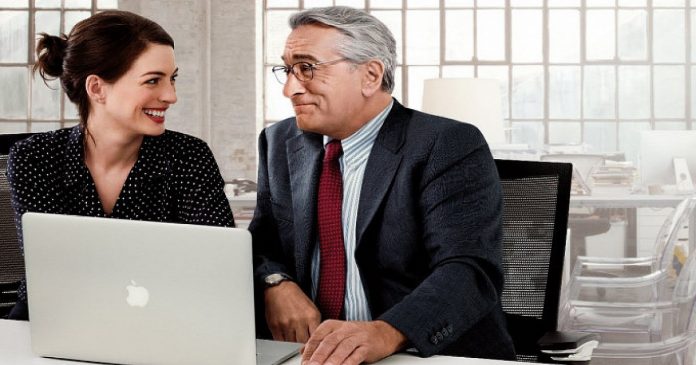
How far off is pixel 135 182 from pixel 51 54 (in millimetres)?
397

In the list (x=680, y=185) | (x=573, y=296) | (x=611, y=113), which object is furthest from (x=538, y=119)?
(x=573, y=296)

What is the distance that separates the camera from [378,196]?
1.82 meters

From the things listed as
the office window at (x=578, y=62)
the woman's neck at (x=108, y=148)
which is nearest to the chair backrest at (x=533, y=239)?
the woman's neck at (x=108, y=148)

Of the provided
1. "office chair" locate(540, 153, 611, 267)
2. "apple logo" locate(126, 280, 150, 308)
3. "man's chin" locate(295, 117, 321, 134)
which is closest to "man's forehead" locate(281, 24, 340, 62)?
"man's chin" locate(295, 117, 321, 134)

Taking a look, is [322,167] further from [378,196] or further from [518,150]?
[518,150]

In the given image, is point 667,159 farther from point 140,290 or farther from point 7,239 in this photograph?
point 140,290

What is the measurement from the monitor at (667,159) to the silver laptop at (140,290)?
4489mm

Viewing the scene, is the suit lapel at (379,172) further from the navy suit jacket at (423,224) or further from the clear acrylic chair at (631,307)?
the clear acrylic chair at (631,307)

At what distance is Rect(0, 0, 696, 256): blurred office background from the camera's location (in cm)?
793

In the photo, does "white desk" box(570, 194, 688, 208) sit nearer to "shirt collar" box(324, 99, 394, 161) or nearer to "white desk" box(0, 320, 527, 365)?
"shirt collar" box(324, 99, 394, 161)

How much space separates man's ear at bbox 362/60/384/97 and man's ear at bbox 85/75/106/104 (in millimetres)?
661

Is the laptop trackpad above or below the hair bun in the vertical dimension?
below

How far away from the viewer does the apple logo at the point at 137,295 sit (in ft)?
4.17

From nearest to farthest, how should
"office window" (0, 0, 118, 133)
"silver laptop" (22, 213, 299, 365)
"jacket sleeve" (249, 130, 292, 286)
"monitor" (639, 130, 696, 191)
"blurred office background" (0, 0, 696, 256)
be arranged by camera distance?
1. "silver laptop" (22, 213, 299, 365)
2. "jacket sleeve" (249, 130, 292, 286)
3. "monitor" (639, 130, 696, 191)
4. "blurred office background" (0, 0, 696, 256)
5. "office window" (0, 0, 118, 133)
